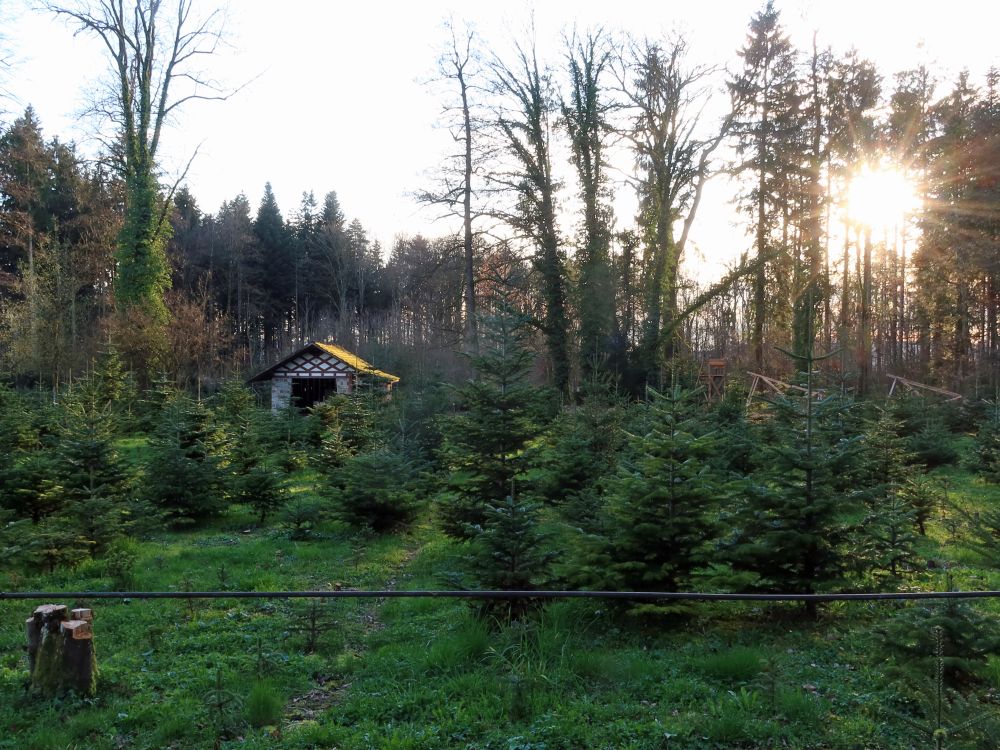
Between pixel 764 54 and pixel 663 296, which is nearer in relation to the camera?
pixel 663 296

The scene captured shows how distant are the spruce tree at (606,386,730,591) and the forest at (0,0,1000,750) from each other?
0.11ft

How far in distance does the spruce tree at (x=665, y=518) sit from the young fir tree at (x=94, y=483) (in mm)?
6960

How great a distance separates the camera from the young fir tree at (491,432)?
9.11 m

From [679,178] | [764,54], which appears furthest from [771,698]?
[764,54]

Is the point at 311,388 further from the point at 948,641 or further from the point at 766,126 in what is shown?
the point at 948,641

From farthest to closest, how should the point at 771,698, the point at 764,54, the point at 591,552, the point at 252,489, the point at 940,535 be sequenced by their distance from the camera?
the point at 764,54, the point at 252,489, the point at 940,535, the point at 591,552, the point at 771,698

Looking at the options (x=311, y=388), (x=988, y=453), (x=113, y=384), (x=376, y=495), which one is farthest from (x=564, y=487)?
(x=311, y=388)

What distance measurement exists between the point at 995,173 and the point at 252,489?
73.8 ft

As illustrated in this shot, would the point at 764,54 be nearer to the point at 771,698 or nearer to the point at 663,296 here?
the point at 663,296

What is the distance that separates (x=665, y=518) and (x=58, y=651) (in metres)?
4.91

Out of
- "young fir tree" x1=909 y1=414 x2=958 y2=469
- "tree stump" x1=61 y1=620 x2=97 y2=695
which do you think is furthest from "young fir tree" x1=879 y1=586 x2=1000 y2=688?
"young fir tree" x1=909 y1=414 x2=958 y2=469

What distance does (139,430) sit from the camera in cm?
2227

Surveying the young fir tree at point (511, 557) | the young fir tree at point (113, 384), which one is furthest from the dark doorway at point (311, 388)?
the young fir tree at point (511, 557)

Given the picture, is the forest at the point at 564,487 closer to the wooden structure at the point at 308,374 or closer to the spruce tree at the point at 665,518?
the spruce tree at the point at 665,518
